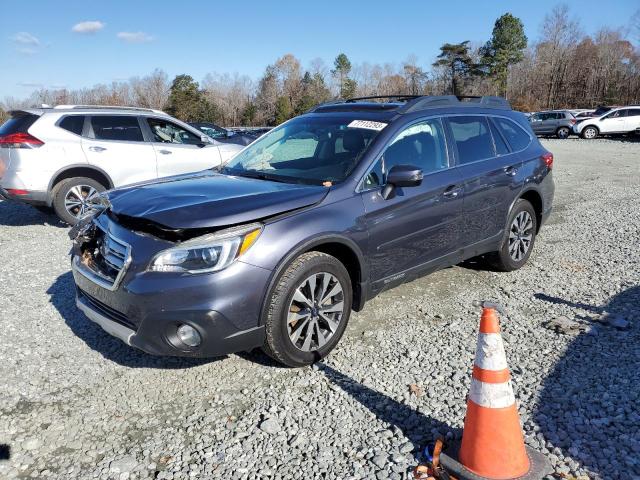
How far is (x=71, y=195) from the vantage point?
308 inches

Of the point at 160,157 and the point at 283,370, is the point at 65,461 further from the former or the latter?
the point at 160,157

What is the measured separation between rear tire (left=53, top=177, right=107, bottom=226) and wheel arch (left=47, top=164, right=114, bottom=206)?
6 centimetres

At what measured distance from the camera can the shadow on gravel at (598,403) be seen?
2699 mm

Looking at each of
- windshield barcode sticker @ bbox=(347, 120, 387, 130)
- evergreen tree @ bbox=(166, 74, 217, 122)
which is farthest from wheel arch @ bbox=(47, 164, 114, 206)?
evergreen tree @ bbox=(166, 74, 217, 122)

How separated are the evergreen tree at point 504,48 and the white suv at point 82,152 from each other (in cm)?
6487

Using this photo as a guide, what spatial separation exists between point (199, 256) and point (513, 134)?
392 centimetres

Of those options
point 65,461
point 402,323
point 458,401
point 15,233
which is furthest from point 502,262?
point 15,233

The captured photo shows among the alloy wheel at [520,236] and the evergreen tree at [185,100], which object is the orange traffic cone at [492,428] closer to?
the alloy wheel at [520,236]

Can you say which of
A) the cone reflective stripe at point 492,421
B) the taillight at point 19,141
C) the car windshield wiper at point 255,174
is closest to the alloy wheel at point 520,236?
the car windshield wiper at point 255,174

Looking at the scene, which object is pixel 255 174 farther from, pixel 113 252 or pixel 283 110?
pixel 283 110

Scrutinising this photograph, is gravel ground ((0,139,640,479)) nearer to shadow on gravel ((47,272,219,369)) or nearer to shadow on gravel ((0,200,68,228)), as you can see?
shadow on gravel ((47,272,219,369))

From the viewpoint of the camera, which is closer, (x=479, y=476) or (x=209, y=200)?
(x=479, y=476)

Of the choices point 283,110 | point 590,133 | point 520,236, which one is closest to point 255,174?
point 520,236

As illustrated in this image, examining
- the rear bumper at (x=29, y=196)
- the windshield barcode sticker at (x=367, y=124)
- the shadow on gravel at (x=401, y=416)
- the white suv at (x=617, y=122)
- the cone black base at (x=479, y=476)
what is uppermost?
the windshield barcode sticker at (x=367, y=124)
